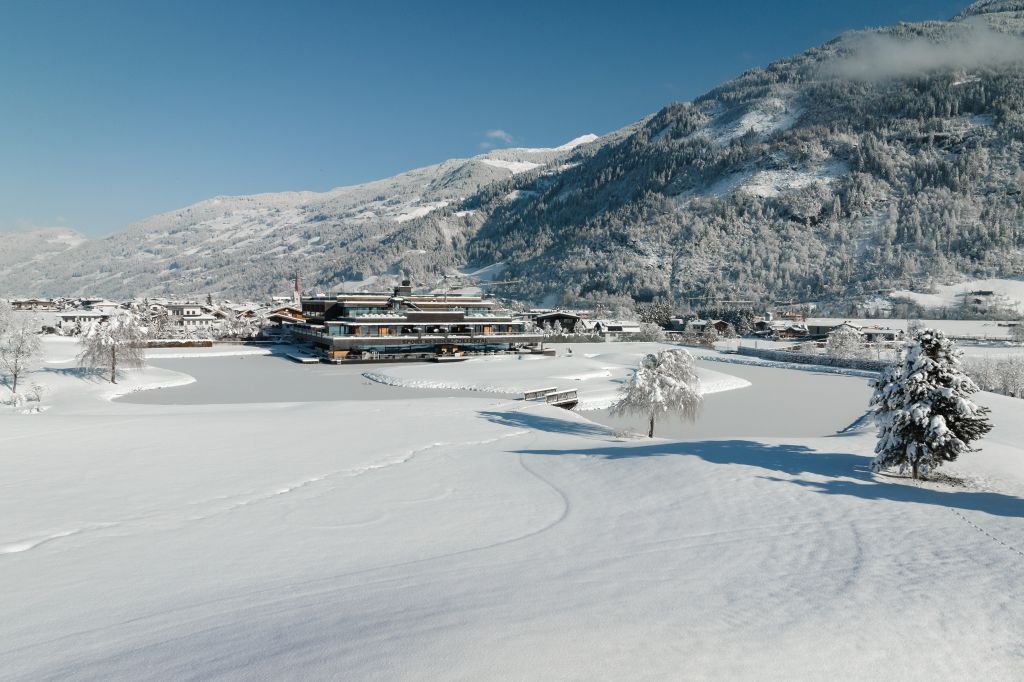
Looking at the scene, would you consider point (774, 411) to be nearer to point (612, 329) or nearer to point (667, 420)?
point (667, 420)

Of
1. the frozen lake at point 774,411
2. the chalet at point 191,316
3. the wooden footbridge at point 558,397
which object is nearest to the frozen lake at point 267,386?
the wooden footbridge at point 558,397

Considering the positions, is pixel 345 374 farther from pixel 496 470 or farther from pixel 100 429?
pixel 496 470

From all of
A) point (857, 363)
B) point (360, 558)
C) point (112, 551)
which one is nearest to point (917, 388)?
point (360, 558)

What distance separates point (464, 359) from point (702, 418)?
49135 mm

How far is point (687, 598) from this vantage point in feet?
28.0

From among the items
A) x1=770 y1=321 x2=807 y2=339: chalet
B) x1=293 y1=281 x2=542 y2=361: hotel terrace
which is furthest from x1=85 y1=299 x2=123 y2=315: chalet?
x1=770 y1=321 x2=807 y2=339: chalet

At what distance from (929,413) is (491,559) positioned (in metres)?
18.0

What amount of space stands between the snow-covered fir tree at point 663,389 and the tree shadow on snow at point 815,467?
8.72 meters

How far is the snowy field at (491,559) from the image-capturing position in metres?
6.76

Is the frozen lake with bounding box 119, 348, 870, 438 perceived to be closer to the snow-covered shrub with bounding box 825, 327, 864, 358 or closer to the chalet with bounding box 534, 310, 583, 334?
the snow-covered shrub with bounding box 825, 327, 864, 358

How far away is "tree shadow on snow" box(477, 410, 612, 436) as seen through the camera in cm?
3347

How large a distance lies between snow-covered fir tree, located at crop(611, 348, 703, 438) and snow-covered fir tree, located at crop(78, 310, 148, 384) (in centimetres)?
5495

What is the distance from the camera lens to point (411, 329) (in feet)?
284

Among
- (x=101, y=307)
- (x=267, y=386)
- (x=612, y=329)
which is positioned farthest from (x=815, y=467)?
(x=101, y=307)
